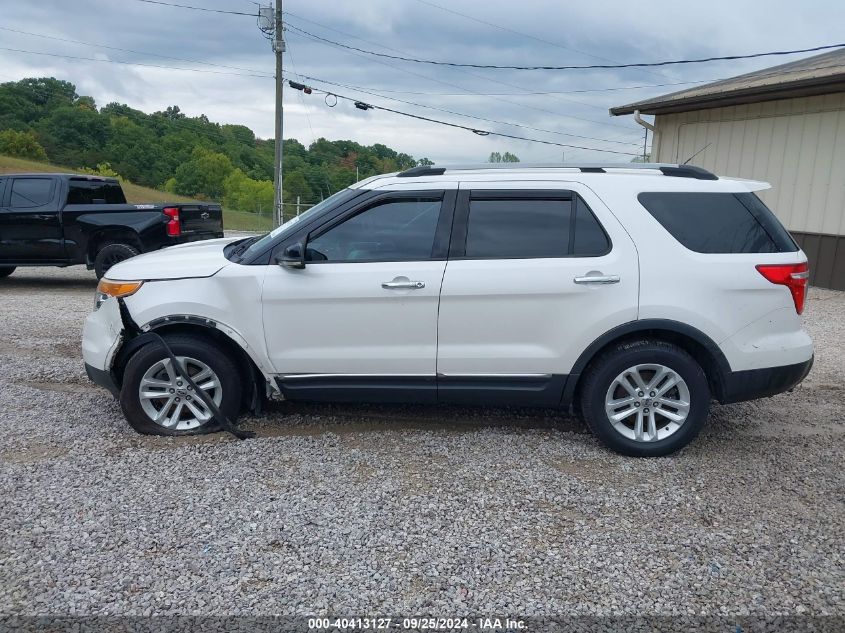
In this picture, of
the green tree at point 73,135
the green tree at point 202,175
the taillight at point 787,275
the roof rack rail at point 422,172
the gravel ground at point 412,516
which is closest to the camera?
the gravel ground at point 412,516

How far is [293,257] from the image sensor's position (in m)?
4.34

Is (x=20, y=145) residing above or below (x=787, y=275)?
above

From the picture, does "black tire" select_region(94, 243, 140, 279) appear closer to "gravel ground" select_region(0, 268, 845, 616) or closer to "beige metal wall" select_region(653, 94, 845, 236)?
"gravel ground" select_region(0, 268, 845, 616)

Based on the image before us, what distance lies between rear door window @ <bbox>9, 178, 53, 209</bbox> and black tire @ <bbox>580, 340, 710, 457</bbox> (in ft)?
31.2

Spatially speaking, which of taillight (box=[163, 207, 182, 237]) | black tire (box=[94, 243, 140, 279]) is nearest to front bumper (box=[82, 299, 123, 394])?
black tire (box=[94, 243, 140, 279])

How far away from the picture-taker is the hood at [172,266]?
14.8 ft

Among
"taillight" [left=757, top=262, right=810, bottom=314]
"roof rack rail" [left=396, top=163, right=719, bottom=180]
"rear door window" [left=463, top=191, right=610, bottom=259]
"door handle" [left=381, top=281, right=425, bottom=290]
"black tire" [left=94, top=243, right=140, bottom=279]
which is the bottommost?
"black tire" [left=94, top=243, right=140, bottom=279]

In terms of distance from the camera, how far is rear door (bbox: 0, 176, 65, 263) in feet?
34.4

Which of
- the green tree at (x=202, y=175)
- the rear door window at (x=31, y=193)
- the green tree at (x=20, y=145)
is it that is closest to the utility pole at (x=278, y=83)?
the rear door window at (x=31, y=193)

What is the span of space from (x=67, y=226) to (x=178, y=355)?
7.30 m

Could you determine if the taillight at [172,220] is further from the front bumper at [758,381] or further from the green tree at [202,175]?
the green tree at [202,175]

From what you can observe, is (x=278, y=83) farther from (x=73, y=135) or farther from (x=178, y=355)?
(x=73, y=135)

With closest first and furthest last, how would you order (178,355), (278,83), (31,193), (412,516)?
(412,516) → (178,355) → (31,193) → (278,83)

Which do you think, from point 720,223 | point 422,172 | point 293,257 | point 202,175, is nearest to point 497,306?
point 422,172
